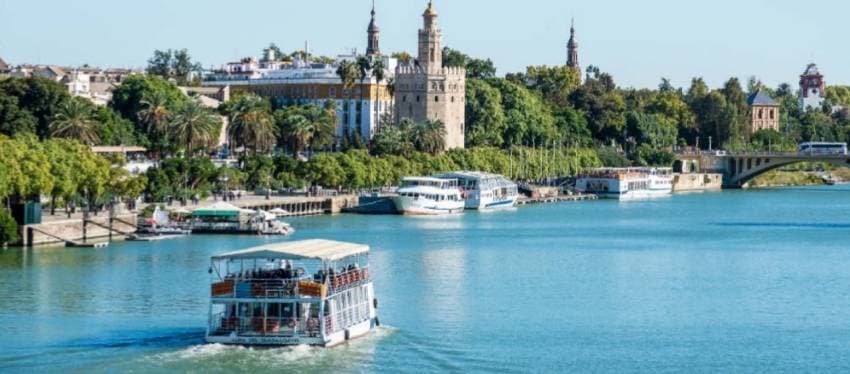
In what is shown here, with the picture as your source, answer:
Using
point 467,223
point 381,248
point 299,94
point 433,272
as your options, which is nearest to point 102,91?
point 299,94

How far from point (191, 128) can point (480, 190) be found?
18.9 metres

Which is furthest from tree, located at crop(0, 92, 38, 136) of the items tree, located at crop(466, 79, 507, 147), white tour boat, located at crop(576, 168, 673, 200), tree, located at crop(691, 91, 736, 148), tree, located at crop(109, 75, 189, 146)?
tree, located at crop(691, 91, 736, 148)

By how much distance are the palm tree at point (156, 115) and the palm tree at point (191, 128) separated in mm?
4466

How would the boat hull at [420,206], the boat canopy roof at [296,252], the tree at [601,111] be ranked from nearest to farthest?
1. the boat canopy roof at [296,252]
2. the boat hull at [420,206]
3. the tree at [601,111]

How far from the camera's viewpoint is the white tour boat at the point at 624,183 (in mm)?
142125

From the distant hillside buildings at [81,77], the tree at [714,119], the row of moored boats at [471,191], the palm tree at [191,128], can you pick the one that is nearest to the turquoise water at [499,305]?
the row of moored boats at [471,191]

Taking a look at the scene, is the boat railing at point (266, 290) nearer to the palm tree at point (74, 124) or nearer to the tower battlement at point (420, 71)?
the palm tree at point (74, 124)

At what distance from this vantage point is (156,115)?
383 feet

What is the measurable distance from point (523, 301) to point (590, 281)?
7662 mm

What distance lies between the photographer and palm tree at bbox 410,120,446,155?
132250 mm

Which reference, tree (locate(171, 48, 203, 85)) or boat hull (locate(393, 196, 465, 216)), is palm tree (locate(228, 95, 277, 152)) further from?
tree (locate(171, 48, 203, 85))

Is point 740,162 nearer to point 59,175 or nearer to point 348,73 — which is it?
point 348,73

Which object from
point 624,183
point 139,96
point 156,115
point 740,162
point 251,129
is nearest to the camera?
point 251,129

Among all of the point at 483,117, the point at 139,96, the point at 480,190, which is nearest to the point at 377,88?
the point at 483,117
